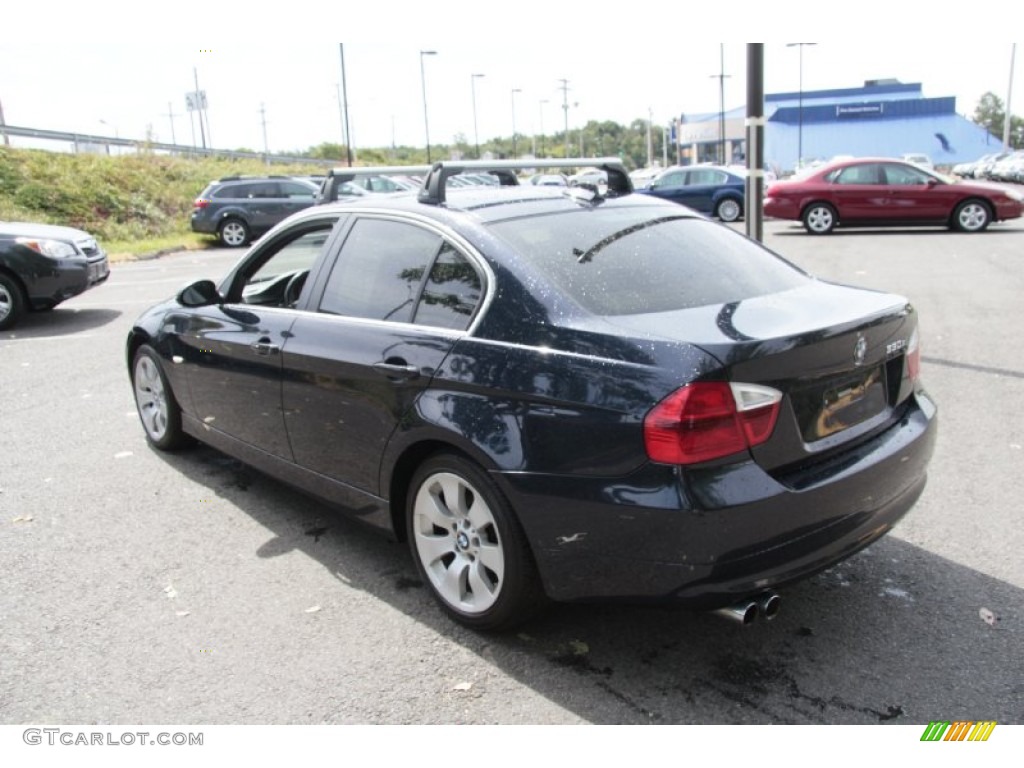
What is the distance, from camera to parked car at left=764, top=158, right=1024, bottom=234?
1767 centimetres

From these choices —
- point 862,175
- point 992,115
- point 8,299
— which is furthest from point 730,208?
point 992,115

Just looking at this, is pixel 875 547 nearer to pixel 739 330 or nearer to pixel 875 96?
pixel 739 330

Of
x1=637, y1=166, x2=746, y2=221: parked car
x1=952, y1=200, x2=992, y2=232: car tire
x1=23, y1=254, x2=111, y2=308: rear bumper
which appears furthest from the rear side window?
x1=637, y1=166, x2=746, y2=221: parked car

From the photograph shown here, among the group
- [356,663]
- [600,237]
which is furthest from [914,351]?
[356,663]

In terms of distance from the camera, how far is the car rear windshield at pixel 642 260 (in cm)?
328

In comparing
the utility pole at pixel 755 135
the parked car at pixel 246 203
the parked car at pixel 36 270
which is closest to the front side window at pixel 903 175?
the utility pole at pixel 755 135

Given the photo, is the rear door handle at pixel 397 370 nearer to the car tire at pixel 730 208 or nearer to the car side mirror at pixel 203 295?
the car side mirror at pixel 203 295

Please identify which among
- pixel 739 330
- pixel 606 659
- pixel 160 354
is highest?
pixel 739 330

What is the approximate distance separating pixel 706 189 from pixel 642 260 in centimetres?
2100

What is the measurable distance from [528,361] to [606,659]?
1098mm

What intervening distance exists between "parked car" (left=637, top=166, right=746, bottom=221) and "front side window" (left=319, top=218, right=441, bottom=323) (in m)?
19.9

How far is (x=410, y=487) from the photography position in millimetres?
3545

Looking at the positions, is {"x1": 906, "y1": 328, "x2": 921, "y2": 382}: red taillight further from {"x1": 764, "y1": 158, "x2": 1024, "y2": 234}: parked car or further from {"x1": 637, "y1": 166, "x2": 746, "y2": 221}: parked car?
{"x1": 637, "y1": 166, "x2": 746, "y2": 221}: parked car

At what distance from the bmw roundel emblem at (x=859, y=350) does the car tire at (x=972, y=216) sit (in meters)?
16.7
